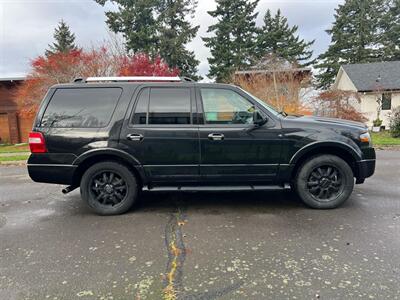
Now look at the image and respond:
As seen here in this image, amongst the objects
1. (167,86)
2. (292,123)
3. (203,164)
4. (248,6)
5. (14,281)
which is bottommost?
(14,281)

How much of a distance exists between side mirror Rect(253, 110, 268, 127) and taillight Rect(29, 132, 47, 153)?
125 inches

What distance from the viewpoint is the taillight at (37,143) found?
403cm

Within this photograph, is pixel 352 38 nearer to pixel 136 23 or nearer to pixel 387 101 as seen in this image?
pixel 387 101

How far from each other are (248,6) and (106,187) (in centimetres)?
3018

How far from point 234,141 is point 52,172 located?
9.18ft

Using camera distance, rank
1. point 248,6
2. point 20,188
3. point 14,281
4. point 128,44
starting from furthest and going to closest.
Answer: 1. point 248,6
2. point 128,44
3. point 20,188
4. point 14,281

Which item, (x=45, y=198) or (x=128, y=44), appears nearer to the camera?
(x=45, y=198)

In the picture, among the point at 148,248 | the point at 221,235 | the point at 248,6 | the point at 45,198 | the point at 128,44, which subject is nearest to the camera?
the point at 148,248

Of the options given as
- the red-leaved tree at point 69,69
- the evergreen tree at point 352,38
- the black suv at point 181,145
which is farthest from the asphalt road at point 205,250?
the evergreen tree at point 352,38

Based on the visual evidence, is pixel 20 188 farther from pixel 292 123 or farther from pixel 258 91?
pixel 258 91

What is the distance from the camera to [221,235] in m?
3.46

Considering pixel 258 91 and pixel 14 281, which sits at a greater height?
pixel 258 91

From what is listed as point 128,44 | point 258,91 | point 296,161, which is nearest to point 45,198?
point 296,161

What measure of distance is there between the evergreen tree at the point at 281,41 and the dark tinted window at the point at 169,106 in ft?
87.0
